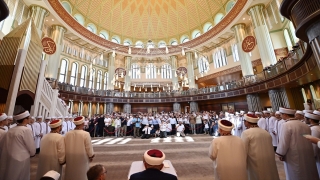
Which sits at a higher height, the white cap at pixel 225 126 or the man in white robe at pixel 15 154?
the white cap at pixel 225 126

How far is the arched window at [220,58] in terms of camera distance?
20016 millimetres

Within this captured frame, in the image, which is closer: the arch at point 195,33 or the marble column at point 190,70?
the marble column at point 190,70

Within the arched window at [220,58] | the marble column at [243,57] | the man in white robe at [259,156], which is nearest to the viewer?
the man in white robe at [259,156]

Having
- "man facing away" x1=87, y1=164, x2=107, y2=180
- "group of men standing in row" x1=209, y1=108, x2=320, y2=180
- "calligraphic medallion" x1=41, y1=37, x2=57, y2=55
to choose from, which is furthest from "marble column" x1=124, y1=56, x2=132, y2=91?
"man facing away" x1=87, y1=164, x2=107, y2=180

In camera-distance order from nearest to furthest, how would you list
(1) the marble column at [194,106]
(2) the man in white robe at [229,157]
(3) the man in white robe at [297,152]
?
(2) the man in white robe at [229,157] < (3) the man in white robe at [297,152] < (1) the marble column at [194,106]

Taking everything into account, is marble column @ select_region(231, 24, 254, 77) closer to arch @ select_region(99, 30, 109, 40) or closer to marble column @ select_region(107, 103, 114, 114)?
marble column @ select_region(107, 103, 114, 114)

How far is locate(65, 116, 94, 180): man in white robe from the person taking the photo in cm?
257

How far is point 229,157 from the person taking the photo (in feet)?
6.82

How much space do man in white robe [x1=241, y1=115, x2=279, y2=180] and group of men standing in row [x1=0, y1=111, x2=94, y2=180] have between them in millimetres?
2788

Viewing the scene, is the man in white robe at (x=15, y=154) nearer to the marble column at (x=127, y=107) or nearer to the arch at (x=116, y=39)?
the marble column at (x=127, y=107)

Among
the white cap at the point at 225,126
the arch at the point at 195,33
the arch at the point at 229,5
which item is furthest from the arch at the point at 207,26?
the white cap at the point at 225,126

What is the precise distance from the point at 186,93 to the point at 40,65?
52.8 ft

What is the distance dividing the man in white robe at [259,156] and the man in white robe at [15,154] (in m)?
3.78

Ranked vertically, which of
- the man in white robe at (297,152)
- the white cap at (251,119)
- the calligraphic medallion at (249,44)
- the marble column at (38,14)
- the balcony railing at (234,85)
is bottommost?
the man in white robe at (297,152)
